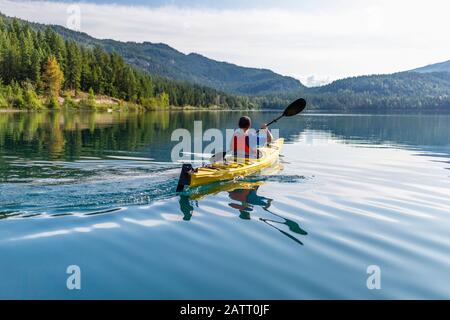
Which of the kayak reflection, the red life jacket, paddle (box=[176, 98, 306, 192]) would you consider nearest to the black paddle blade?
paddle (box=[176, 98, 306, 192])

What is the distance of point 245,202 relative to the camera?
528 inches

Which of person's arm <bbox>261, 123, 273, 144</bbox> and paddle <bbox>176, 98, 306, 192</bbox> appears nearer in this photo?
paddle <bbox>176, 98, 306, 192</bbox>

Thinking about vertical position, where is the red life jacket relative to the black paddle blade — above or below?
below

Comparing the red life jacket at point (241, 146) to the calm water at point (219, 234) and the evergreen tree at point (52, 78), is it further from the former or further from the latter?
the evergreen tree at point (52, 78)

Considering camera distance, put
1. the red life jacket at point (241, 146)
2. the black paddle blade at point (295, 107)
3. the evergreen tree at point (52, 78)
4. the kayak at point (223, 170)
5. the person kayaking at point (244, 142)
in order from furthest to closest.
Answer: the evergreen tree at point (52, 78) < the black paddle blade at point (295, 107) < the red life jacket at point (241, 146) < the person kayaking at point (244, 142) < the kayak at point (223, 170)

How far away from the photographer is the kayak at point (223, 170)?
13.8 m

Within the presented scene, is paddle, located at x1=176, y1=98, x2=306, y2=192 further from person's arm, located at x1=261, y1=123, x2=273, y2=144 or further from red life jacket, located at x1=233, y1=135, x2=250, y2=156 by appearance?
person's arm, located at x1=261, y1=123, x2=273, y2=144

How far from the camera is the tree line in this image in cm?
9956

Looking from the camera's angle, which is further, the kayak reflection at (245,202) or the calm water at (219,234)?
the kayak reflection at (245,202)

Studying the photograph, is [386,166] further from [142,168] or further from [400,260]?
[400,260]

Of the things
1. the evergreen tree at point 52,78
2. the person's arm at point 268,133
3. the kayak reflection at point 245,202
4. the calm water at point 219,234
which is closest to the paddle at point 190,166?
the kayak reflection at point 245,202

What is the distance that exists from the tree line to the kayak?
7738 centimetres

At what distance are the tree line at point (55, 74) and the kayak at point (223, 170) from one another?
77.4 meters

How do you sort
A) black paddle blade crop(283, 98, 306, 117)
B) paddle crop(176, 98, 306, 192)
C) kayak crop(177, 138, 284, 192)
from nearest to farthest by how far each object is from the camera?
paddle crop(176, 98, 306, 192) < kayak crop(177, 138, 284, 192) < black paddle blade crop(283, 98, 306, 117)
